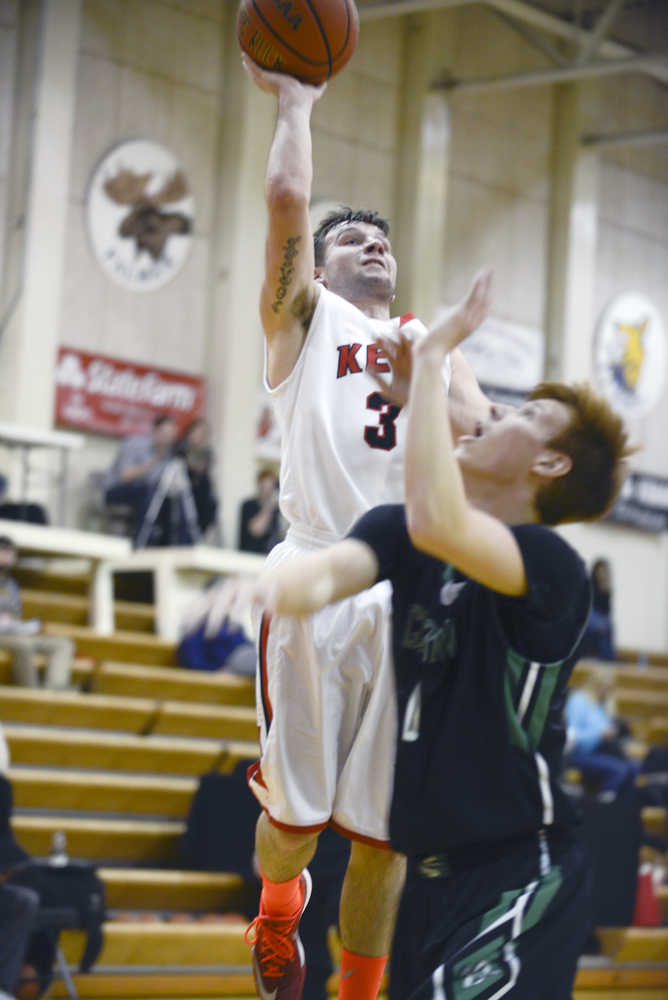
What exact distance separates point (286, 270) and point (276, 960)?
186 centimetres

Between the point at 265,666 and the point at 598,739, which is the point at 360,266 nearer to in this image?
the point at 265,666

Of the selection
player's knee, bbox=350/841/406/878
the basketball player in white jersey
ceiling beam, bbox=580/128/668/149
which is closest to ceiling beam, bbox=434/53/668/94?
ceiling beam, bbox=580/128/668/149

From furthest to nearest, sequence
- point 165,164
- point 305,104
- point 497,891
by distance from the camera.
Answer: point 165,164
point 305,104
point 497,891

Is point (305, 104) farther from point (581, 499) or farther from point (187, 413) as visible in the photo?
point (187, 413)

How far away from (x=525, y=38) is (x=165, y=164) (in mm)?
4634

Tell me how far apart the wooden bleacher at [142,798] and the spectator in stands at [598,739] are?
3.09ft

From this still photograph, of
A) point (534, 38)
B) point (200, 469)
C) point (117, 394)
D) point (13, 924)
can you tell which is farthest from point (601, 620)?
point (13, 924)

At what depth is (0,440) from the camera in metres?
10.5

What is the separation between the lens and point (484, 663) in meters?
2.77

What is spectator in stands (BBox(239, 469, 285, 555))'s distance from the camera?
1153cm

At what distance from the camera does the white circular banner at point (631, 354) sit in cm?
1586

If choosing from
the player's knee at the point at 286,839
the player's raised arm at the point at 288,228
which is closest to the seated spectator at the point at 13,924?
the player's knee at the point at 286,839

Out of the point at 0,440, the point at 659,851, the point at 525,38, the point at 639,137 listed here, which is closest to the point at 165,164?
the point at 0,440

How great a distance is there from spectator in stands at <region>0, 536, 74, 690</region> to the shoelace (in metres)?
5.56
